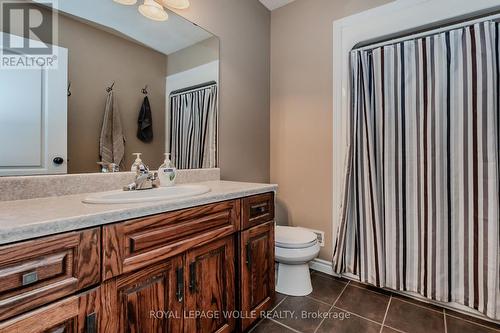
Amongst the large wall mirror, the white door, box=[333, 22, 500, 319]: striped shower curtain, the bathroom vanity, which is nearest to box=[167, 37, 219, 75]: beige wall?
the large wall mirror

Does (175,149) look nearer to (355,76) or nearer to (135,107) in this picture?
(135,107)

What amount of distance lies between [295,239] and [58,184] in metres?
1.43

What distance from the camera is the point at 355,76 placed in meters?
1.85

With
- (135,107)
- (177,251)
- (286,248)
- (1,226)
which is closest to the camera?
(1,226)

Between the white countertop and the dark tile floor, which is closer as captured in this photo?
the white countertop

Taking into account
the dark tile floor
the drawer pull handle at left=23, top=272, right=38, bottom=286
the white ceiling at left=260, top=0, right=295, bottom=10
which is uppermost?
the white ceiling at left=260, top=0, right=295, bottom=10

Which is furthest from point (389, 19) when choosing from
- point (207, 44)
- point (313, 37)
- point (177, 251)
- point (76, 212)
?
point (76, 212)

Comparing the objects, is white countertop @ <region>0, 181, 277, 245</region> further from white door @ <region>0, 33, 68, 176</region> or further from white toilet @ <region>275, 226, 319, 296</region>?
white toilet @ <region>275, 226, 319, 296</region>

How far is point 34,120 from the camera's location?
1.07 metres

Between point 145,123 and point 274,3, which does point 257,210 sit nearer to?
point 145,123

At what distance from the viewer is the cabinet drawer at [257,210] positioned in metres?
1.33

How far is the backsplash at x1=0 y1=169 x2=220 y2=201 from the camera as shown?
99cm

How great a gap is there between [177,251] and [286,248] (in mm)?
931

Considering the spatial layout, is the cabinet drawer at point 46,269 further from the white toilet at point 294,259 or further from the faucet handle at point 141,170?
the white toilet at point 294,259
